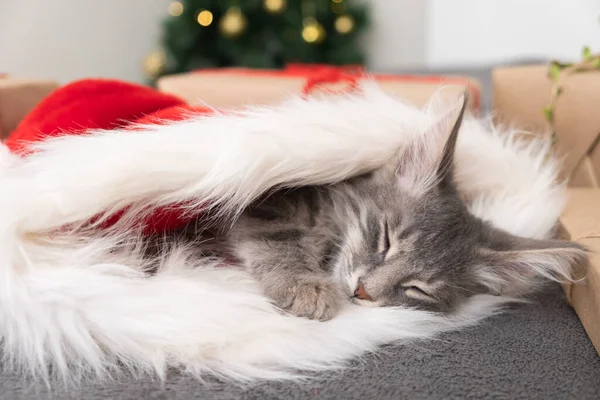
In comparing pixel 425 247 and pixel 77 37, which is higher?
pixel 77 37

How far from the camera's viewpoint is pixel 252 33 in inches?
108

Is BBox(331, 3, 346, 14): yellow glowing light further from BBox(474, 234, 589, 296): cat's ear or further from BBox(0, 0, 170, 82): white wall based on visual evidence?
BBox(474, 234, 589, 296): cat's ear

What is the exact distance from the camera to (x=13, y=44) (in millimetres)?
2234

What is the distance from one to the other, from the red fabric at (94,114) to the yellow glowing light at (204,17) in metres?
1.85

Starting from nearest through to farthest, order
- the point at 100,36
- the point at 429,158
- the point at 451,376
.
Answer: the point at 451,376, the point at 429,158, the point at 100,36

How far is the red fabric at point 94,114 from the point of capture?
0.79m

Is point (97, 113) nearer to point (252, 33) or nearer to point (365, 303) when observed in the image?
point (365, 303)

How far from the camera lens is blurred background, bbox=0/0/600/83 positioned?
2.35 meters

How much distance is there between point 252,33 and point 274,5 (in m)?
0.20

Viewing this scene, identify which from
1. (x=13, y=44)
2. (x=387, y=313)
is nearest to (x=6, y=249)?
(x=387, y=313)

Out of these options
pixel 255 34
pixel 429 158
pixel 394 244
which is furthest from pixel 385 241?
pixel 255 34

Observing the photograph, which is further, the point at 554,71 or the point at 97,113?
the point at 554,71

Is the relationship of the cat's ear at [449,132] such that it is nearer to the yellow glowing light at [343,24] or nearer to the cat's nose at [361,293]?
the cat's nose at [361,293]

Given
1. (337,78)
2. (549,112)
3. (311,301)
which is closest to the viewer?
(311,301)
